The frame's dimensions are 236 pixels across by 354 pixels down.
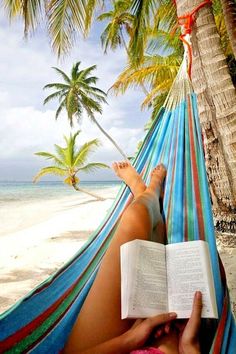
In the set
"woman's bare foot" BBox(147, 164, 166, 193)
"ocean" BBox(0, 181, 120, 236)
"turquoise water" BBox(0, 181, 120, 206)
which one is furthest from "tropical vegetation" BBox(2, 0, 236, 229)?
"turquoise water" BBox(0, 181, 120, 206)

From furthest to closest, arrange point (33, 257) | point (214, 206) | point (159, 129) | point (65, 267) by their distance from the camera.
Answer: point (33, 257) → point (214, 206) → point (159, 129) → point (65, 267)

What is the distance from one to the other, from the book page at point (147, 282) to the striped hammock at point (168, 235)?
12 centimetres

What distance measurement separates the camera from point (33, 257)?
8.83 feet

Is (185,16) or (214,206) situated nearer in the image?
A: (185,16)

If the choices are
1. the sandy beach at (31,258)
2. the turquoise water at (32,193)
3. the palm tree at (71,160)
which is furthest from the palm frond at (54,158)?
the sandy beach at (31,258)

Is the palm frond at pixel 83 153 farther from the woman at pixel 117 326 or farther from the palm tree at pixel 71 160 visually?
the woman at pixel 117 326

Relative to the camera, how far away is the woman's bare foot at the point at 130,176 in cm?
120

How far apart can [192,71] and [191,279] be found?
1142 mm

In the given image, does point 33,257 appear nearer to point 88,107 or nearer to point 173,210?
point 173,210

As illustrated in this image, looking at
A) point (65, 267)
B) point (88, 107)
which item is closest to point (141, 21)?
point (65, 267)

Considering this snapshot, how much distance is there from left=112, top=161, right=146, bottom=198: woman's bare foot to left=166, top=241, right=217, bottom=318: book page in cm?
48

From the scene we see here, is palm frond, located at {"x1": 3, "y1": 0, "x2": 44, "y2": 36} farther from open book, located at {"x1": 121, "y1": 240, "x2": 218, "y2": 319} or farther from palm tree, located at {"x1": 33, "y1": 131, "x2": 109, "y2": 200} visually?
palm tree, located at {"x1": 33, "y1": 131, "x2": 109, "y2": 200}

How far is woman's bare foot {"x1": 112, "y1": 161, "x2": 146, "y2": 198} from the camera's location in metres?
1.20

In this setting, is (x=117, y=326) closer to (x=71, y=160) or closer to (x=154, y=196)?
(x=154, y=196)
